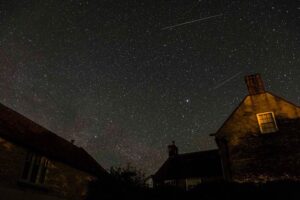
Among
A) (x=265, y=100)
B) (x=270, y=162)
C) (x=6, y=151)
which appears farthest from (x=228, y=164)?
(x=6, y=151)

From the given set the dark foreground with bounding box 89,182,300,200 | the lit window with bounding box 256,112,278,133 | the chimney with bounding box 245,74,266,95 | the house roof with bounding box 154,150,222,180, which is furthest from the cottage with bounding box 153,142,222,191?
the chimney with bounding box 245,74,266,95

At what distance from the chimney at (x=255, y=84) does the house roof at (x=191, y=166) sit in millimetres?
8600

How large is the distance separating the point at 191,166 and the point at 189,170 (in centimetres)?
72

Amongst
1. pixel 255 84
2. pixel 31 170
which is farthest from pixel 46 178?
pixel 255 84

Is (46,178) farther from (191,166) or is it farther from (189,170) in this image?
(191,166)

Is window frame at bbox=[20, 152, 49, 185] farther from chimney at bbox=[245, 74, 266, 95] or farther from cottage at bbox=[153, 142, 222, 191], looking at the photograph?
chimney at bbox=[245, 74, 266, 95]

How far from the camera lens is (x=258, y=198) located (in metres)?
15.2

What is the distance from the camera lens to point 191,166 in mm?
27766

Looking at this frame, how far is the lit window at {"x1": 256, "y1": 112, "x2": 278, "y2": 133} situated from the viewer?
20.3 meters

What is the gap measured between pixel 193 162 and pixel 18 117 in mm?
17792

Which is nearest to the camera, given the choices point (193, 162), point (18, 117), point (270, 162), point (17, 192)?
point (17, 192)

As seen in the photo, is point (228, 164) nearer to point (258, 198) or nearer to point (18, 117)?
point (258, 198)

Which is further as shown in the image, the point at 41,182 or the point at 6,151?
the point at 41,182

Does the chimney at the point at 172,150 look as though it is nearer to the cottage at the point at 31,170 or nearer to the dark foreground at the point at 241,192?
the cottage at the point at 31,170
